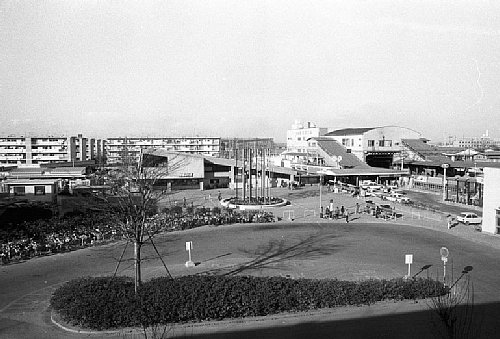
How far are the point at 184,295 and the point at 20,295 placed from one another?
451 cm

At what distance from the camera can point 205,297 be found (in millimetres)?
9117

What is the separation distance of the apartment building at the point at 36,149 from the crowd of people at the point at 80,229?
39718 millimetres

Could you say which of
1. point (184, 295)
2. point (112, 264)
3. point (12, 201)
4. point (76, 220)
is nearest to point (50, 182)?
point (12, 201)

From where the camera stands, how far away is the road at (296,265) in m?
8.59

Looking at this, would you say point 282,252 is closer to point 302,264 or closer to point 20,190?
point 302,264

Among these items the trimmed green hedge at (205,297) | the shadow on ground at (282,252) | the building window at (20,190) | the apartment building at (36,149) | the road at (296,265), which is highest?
the apartment building at (36,149)

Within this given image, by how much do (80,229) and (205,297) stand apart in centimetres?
984

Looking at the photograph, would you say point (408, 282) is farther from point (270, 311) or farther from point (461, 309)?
point (270, 311)

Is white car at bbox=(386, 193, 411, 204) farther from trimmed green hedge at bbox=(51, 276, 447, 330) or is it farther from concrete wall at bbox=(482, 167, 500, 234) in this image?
trimmed green hedge at bbox=(51, 276, 447, 330)

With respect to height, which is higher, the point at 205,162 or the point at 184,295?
the point at 205,162

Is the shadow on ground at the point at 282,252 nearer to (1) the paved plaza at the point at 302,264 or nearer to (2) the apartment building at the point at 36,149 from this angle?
(1) the paved plaza at the point at 302,264

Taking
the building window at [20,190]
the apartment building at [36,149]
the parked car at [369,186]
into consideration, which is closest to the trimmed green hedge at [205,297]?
the building window at [20,190]

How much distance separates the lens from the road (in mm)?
8594

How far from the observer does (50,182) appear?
90.8 ft
